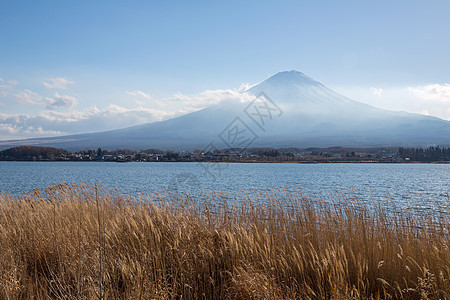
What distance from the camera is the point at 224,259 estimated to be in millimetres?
4570

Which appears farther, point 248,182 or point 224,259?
point 248,182

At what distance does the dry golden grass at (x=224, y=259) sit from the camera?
12.0 feet

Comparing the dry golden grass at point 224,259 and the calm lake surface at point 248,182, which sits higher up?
the dry golden grass at point 224,259

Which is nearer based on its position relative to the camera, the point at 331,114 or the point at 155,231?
the point at 155,231

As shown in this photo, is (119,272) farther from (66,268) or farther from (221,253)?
(221,253)

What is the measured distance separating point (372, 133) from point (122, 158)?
99220 mm

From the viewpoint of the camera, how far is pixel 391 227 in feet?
17.8

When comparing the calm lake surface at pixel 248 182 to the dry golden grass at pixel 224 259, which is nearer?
the dry golden grass at pixel 224 259

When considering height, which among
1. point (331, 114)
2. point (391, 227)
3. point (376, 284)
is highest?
point (331, 114)

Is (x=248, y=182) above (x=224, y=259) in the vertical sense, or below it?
below

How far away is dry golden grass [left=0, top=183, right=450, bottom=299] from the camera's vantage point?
3672 mm

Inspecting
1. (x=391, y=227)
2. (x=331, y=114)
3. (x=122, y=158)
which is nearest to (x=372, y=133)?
(x=331, y=114)

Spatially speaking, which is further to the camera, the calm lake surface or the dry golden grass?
the calm lake surface

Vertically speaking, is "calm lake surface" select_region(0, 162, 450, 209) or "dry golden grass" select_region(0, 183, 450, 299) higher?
"dry golden grass" select_region(0, 183, 450, 299)
